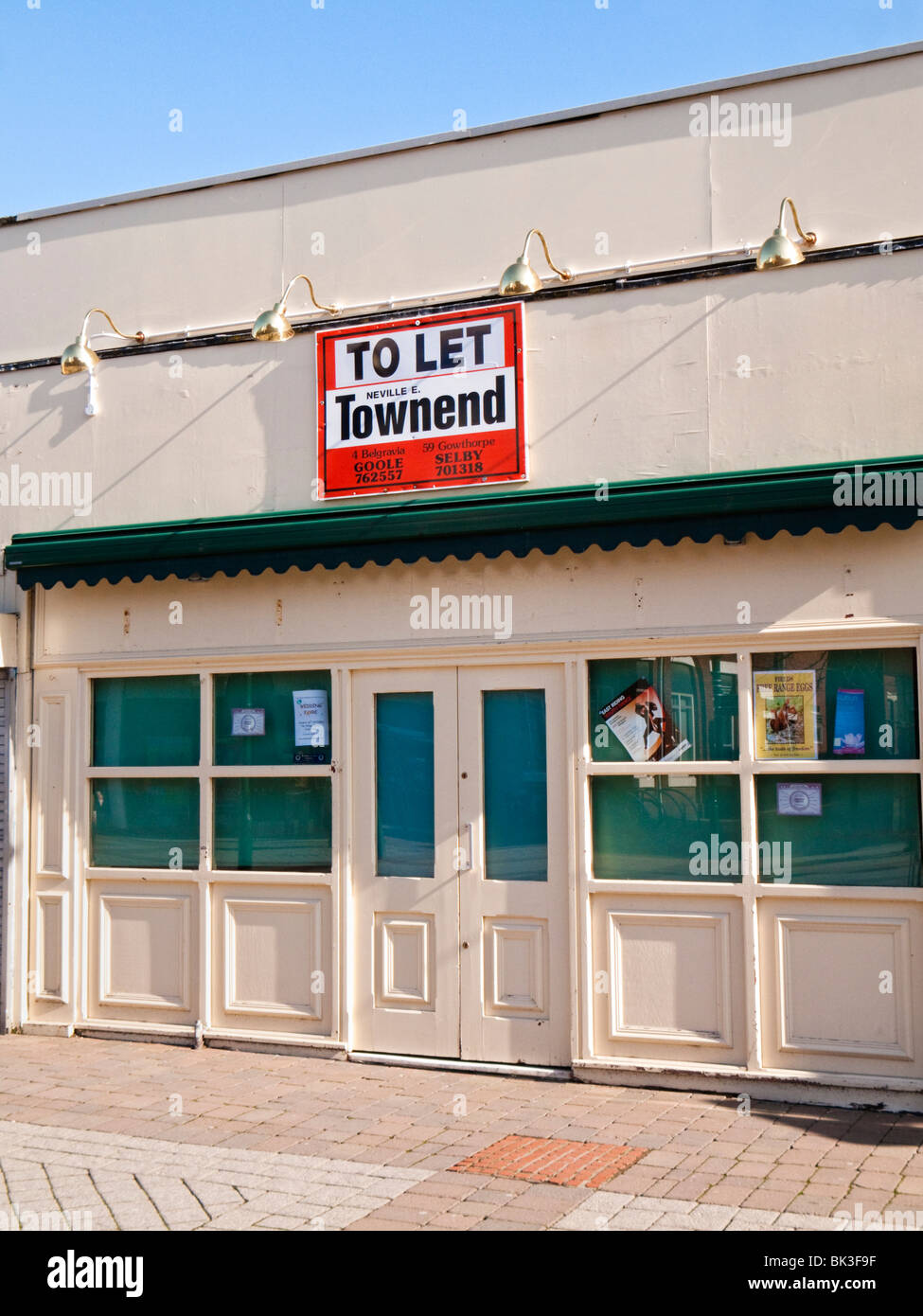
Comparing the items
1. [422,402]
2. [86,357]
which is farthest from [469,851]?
[86,357]

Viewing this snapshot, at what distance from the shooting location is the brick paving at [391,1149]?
532 centimetres

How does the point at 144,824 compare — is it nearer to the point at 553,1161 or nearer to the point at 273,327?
the point at 273,327

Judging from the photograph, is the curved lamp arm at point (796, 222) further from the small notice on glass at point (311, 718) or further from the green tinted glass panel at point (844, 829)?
the small notice on glass at point (311, 718)

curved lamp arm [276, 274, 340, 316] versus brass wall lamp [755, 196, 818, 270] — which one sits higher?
curved lamp arm [276, 274, 340, 316]

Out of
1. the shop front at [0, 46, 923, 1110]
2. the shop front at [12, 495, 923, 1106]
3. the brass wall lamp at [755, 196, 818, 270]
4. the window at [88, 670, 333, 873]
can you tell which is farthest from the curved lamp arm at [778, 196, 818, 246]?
the window at [88, 670, 333, 873]

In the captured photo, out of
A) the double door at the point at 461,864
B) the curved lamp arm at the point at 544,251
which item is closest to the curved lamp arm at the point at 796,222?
the curved lamp arm at the point at 544,251

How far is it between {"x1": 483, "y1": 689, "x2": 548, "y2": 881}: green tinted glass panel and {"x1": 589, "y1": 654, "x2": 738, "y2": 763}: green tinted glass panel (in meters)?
0.39

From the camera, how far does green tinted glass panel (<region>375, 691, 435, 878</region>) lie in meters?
8.12

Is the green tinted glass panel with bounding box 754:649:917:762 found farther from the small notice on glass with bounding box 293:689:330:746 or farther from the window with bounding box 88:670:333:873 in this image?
the window with bounding box 88:670:333:873

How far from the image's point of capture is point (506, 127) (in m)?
8.27

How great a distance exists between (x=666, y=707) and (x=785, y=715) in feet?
2.24

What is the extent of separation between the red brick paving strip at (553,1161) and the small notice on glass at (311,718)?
293 centimetres
